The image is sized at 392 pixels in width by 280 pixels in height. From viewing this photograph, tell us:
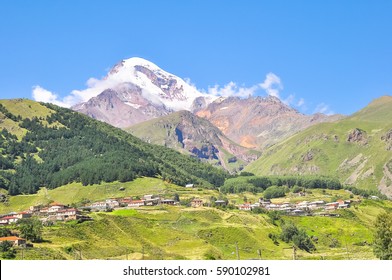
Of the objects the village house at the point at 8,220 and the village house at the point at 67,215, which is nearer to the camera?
the village house at the point at 67,215

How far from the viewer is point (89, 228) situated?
13662 cm

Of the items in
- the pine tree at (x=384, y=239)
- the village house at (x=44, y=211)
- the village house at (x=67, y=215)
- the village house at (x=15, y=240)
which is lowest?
the pine tree at (x=384, y=239)

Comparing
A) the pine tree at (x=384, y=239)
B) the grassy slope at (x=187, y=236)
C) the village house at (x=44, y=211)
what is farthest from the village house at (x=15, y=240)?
the pine tree at (x=384, y=239)

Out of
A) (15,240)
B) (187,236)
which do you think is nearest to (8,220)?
(187,236)

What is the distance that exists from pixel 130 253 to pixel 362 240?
285ft

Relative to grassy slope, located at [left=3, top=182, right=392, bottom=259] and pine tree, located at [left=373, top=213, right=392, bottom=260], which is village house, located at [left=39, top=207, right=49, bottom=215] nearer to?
grassy slope, located at [left=3, top=182, right=392, bottom=259]

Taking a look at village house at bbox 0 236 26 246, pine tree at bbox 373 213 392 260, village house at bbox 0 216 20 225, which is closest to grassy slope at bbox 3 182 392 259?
village house at bbox 0 236 26 246

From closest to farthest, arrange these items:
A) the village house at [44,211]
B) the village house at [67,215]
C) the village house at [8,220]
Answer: the village house at [67,215] < the village house at [8,220] < the village house at [44,211]

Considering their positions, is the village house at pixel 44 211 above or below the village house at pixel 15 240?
above

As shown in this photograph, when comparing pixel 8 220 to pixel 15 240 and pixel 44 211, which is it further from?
pixel 15 240

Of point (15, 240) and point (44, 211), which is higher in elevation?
point (44, 211)

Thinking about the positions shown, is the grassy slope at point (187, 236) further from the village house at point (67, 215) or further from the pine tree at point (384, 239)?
the pine tree at point (384, 239)

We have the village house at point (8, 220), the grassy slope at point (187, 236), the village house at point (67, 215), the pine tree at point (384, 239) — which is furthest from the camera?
the village house at point (8, 220)
